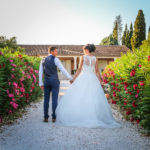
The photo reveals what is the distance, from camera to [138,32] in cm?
3912

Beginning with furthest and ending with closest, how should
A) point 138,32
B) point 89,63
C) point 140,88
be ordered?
point 138,32, point 89,63, point 140,88

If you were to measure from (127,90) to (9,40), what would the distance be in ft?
62.4

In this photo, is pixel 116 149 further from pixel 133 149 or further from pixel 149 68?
pixel 149 68

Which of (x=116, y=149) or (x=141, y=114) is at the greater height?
(x=141, y=114)

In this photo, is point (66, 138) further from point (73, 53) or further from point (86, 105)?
point (73, 53)

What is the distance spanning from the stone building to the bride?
68.8 feet

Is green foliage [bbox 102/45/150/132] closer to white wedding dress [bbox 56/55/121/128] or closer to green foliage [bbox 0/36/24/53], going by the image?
→ white wedding dress [bbox 56/55/121/128]

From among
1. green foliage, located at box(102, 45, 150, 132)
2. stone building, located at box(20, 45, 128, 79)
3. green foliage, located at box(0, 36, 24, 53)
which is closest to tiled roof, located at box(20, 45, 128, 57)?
stone building, located at box(20, 45, 128, 79)

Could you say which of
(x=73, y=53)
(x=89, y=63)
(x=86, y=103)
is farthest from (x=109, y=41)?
(x=86, y=103)

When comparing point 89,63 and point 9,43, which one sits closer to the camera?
point 89,63

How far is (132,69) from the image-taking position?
4.65 meters

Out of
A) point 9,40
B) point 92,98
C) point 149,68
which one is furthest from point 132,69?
point 9,40

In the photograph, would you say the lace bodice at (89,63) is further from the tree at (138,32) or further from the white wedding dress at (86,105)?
the tree at (138,32)

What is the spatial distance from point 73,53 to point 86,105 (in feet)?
72.7
